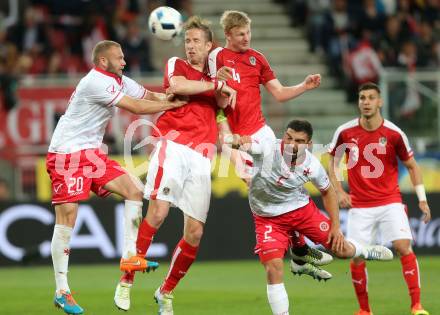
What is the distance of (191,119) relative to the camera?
10680mm

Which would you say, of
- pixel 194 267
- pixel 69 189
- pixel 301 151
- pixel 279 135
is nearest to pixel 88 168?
pixel 69 189

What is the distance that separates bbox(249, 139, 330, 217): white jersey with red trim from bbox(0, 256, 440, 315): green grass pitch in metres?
1.35

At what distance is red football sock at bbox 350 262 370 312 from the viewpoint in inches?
426

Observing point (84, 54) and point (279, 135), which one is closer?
point (279, 135)

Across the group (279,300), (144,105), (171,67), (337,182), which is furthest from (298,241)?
(171,67)

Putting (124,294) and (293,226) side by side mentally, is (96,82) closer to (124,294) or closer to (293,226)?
(124,294)

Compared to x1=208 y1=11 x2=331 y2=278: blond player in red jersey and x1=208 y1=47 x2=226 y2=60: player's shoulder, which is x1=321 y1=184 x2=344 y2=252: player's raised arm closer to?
x1=208 y1=11 x2=331 y2=278: blond player in red jersey

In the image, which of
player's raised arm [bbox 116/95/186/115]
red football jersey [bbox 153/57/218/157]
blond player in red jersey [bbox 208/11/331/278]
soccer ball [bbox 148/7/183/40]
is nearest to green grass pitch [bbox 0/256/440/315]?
blond player in red jersey [bbox 208/11/331/278]

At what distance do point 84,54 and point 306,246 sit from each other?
33.8ft

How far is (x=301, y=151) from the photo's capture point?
998 centimetres

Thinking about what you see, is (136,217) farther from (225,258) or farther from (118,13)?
(118,13)

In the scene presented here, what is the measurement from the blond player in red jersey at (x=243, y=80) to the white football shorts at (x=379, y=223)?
0.70 meters

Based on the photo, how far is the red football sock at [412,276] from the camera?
1068 cm

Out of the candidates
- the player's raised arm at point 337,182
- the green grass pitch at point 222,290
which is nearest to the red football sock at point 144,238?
the green grass pitch at point 222,290
